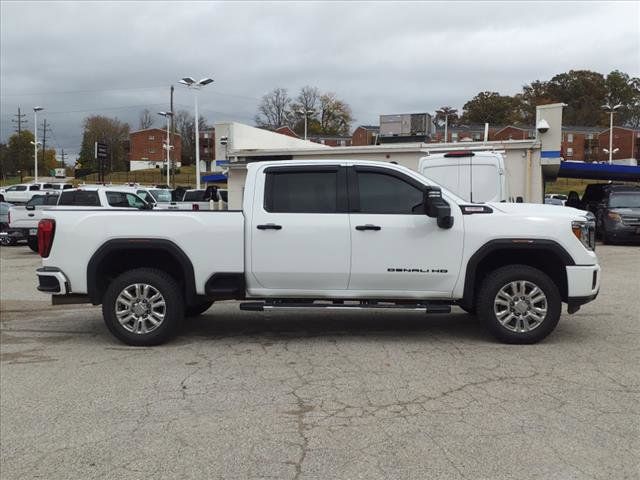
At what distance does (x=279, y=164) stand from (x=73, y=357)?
3.01 m

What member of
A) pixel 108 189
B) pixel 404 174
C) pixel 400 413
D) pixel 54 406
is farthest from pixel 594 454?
pixel 108 189

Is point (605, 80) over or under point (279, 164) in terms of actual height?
over

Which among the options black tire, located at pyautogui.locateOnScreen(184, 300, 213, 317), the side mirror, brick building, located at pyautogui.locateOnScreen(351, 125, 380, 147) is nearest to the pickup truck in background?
black tire, located at pyautogui.locateOnScreen(184, 300, 213, 317)

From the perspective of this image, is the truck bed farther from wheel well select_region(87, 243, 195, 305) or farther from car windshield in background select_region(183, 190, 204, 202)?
car windshield in background select_region(183, 190, 204, 202)

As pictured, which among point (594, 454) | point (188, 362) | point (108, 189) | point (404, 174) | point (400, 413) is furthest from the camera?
point (108, 189)

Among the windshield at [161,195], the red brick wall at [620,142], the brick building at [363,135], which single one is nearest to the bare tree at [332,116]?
the brick building at [363,135]

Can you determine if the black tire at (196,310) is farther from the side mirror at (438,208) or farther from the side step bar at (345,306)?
the side mirror at (438,208)

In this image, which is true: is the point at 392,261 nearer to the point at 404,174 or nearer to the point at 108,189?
the point at 404,174

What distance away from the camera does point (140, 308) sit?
261 inches

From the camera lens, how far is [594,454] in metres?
3.84

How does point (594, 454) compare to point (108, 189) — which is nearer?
point (594, 454)

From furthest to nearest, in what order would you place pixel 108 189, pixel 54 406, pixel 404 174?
pixel 108 189, pixel 404 174, pixel 54 406

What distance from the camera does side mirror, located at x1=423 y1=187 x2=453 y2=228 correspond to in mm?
6195

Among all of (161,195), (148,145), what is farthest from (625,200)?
(148,145)
